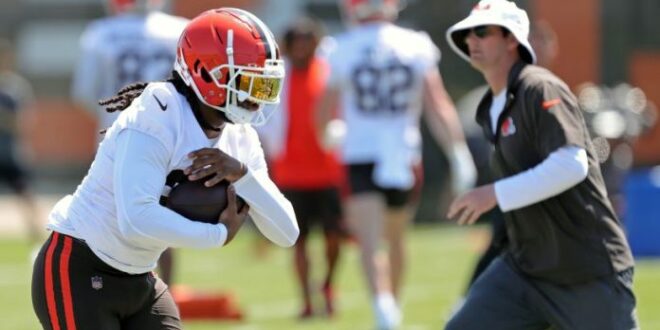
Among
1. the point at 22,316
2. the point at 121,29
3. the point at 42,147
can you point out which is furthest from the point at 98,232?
the point at 42,147

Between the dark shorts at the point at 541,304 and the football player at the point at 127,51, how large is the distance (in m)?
3.31

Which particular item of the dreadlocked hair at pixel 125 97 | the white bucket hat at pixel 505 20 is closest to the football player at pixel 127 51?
the white bucket hat at pixel 505 20

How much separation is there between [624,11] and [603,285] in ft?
47.3

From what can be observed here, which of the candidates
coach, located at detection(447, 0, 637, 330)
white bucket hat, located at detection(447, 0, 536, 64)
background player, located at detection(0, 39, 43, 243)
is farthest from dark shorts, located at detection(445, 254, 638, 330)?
background player, located at detection(0, 39, 43, 243)

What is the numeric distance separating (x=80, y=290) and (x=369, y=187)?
3.89 metres

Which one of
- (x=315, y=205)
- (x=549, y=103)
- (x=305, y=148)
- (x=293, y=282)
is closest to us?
(x=549, y=103)

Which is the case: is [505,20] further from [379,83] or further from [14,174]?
[14,174]

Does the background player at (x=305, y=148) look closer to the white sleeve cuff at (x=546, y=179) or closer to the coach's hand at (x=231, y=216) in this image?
the white sleeve cuff at (x=546, y=179)

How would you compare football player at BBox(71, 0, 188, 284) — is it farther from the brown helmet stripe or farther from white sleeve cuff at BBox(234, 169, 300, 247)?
the brown helmet stripe

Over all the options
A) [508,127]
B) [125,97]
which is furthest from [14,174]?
[508,127]

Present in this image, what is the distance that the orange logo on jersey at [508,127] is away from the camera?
204 inches

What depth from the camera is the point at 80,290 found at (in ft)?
15.1

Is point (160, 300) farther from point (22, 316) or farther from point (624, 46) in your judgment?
point (624, 46)

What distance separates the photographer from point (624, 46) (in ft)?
62.2
